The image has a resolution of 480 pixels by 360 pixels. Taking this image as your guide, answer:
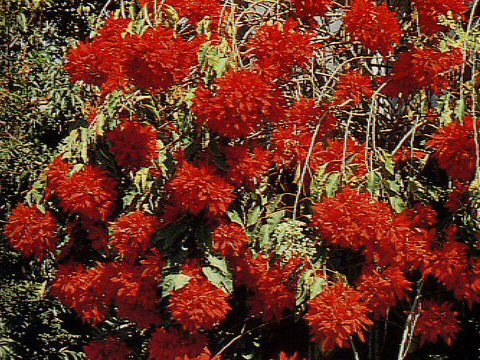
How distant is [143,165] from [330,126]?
654 mm

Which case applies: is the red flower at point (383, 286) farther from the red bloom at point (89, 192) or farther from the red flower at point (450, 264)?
the red bloom at point (89, 192)

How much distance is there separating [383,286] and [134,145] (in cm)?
95

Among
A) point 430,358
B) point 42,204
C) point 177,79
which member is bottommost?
point 430,358

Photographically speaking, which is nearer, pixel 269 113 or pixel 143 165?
pixel 269 113

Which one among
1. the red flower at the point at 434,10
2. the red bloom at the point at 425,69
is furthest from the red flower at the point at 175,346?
the red flower at the point at 434,10

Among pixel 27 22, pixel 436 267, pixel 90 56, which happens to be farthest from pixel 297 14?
pixel 27 22

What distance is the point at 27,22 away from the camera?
4184mm

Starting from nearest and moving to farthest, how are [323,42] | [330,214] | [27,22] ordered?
[330,214]
[323,42]
[27,22]

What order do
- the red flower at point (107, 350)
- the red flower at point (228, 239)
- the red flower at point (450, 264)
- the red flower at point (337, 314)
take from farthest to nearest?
the red flower at point (107, 350), the red flower at point (228, 239), the red flower at point (450, 264), the red flower at point (337, 314)

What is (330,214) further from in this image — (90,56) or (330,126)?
(90,56)

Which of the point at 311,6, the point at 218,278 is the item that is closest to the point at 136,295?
the point at 218,278

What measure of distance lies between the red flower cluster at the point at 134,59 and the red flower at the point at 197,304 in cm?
64

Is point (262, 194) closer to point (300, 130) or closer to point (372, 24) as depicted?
point (300, 130)

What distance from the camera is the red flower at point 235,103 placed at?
251 centimetres
